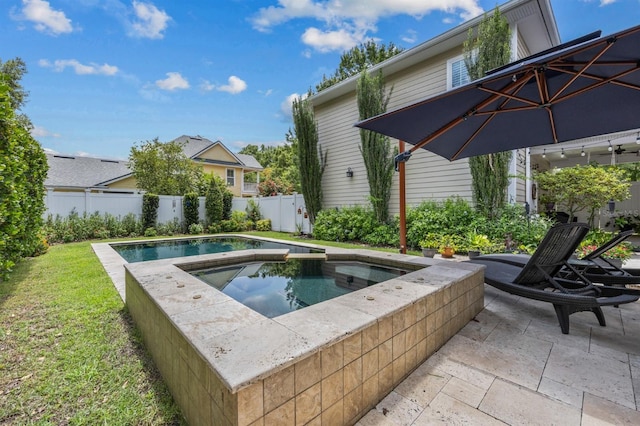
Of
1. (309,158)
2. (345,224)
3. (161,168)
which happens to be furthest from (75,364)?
(161,168)

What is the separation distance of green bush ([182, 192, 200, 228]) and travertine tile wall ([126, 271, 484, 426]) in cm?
1134

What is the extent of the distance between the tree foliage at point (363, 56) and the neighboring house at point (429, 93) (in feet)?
40.3

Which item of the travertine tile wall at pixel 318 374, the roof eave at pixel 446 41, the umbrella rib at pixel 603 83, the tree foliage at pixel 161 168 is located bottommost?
the travertine tile wall at pixel 318 374

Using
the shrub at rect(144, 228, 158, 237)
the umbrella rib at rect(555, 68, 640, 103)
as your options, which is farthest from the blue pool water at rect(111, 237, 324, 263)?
the umbrella rib at rect(555, 68, 640, 103)

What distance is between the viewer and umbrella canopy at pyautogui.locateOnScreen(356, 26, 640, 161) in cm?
236

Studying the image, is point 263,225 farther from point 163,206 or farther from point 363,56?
point 363,56

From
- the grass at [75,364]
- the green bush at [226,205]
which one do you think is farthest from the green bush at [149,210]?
the grass at [75,364]

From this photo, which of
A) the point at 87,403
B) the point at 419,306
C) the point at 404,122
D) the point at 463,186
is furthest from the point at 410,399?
the point at 463,186

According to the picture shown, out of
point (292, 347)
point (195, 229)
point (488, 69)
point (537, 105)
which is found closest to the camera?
point (292, 347)

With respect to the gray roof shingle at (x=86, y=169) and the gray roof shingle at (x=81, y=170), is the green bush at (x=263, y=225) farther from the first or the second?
the gray roof shingle at (x=81, y=170)

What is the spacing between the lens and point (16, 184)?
4.05 m

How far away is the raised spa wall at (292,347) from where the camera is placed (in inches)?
49.5

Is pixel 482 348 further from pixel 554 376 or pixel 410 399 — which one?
pixel 410 399

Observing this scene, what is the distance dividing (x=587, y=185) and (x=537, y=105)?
643 cm
